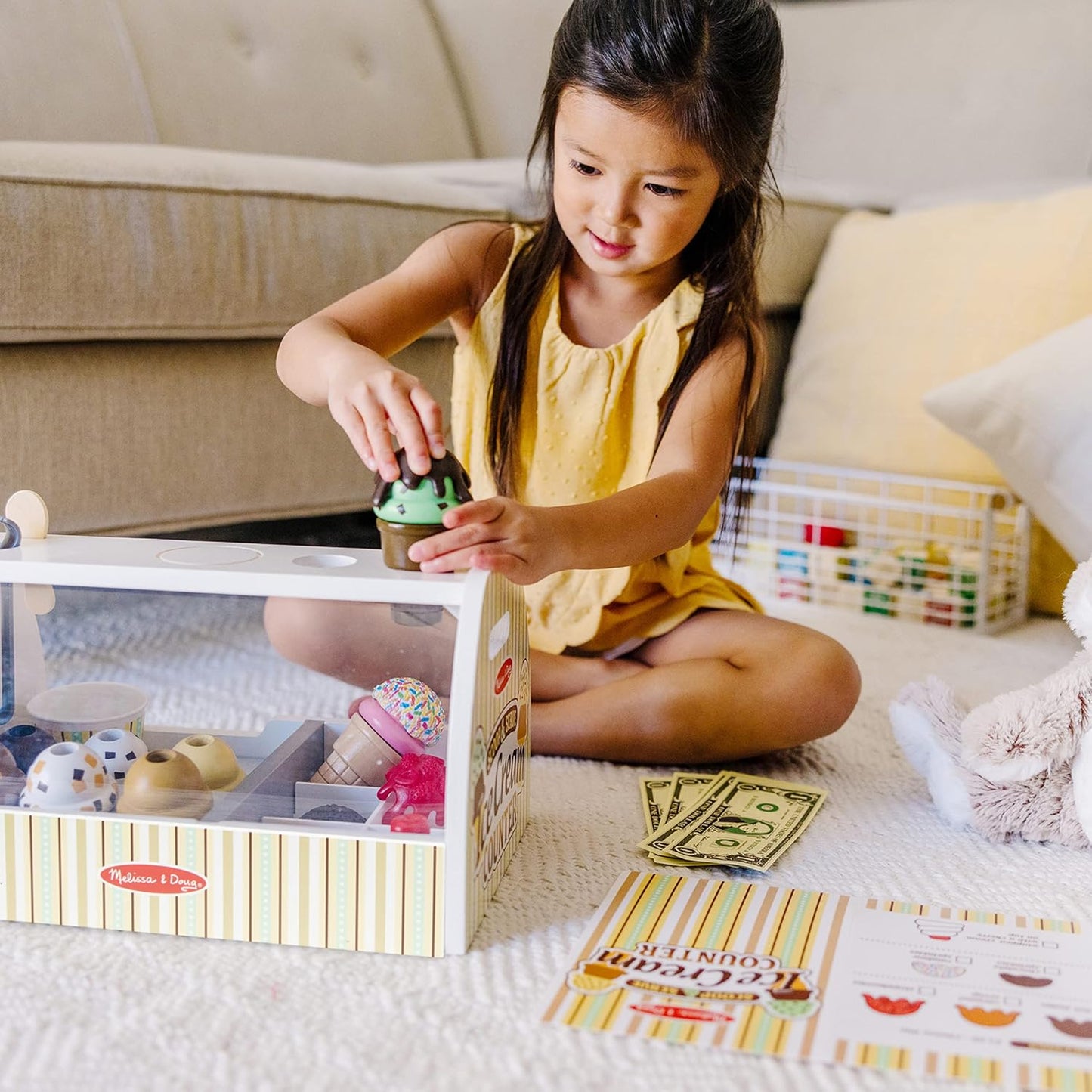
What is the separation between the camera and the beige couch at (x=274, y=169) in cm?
115

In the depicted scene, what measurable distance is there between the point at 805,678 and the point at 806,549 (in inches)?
22.1

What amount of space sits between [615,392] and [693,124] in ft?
0.77

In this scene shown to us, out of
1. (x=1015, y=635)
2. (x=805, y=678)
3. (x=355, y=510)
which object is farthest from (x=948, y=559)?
(x=355, y=510)

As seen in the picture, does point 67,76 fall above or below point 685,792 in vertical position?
above

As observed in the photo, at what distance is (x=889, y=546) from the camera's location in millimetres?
1518

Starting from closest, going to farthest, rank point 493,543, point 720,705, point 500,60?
point 493,543, point 720,705, point 500,60

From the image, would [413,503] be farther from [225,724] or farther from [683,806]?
[683,806]

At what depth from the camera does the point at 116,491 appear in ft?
3.92

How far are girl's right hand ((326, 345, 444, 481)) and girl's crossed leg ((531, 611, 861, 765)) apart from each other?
1.03ft

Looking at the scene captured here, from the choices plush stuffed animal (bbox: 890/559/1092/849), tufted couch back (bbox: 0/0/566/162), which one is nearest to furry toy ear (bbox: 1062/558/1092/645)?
plush stuffed animal (bbox: 890/559/1092/849)

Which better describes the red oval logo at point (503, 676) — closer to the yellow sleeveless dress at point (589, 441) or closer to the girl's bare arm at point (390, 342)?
the girl's bare arm at point (390, 342)

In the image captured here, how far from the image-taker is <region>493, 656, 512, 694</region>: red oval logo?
28.5 inches

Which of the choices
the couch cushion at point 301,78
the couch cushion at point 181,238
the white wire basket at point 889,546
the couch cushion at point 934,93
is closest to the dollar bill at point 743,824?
the white wire basket at point 889,546

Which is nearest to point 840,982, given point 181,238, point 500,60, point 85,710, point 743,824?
point 743,824
